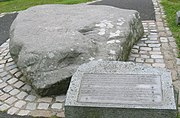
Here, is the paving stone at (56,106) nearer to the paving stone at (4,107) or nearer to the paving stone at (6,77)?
the paving stone at (4,107)

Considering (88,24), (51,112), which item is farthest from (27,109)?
(88,24)

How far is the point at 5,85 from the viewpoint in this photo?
4.99m

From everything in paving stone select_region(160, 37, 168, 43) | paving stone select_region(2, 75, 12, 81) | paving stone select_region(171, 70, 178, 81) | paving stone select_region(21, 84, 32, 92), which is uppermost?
paving stone select_region(21, 84, 32, 92)

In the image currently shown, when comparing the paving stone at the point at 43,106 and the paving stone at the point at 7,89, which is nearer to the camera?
the paving stone at the point at 43,106

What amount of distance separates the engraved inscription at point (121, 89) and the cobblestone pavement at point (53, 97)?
2.76 ft

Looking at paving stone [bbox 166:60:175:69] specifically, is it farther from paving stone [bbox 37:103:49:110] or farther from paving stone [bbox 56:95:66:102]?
paving stone [bbox 37:103:49:110]

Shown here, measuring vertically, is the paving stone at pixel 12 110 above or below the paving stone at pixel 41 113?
below

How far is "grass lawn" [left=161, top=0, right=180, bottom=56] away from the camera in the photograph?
6.62m

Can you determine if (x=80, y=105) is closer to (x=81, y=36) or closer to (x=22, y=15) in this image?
(x=81, y=36)

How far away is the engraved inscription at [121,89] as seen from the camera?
3297 mm

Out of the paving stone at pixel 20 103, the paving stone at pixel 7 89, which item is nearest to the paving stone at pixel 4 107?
the paving stone at pixel 20 103

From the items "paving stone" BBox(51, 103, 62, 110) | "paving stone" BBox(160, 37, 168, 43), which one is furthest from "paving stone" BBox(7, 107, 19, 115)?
"paving stone" BBox(160, 37, 168, 43)

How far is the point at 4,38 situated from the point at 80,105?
4.57m

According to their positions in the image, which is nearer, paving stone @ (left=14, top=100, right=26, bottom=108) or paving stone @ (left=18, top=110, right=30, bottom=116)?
paving stone @ (left=18, top=110, right=30, bottom=116)
